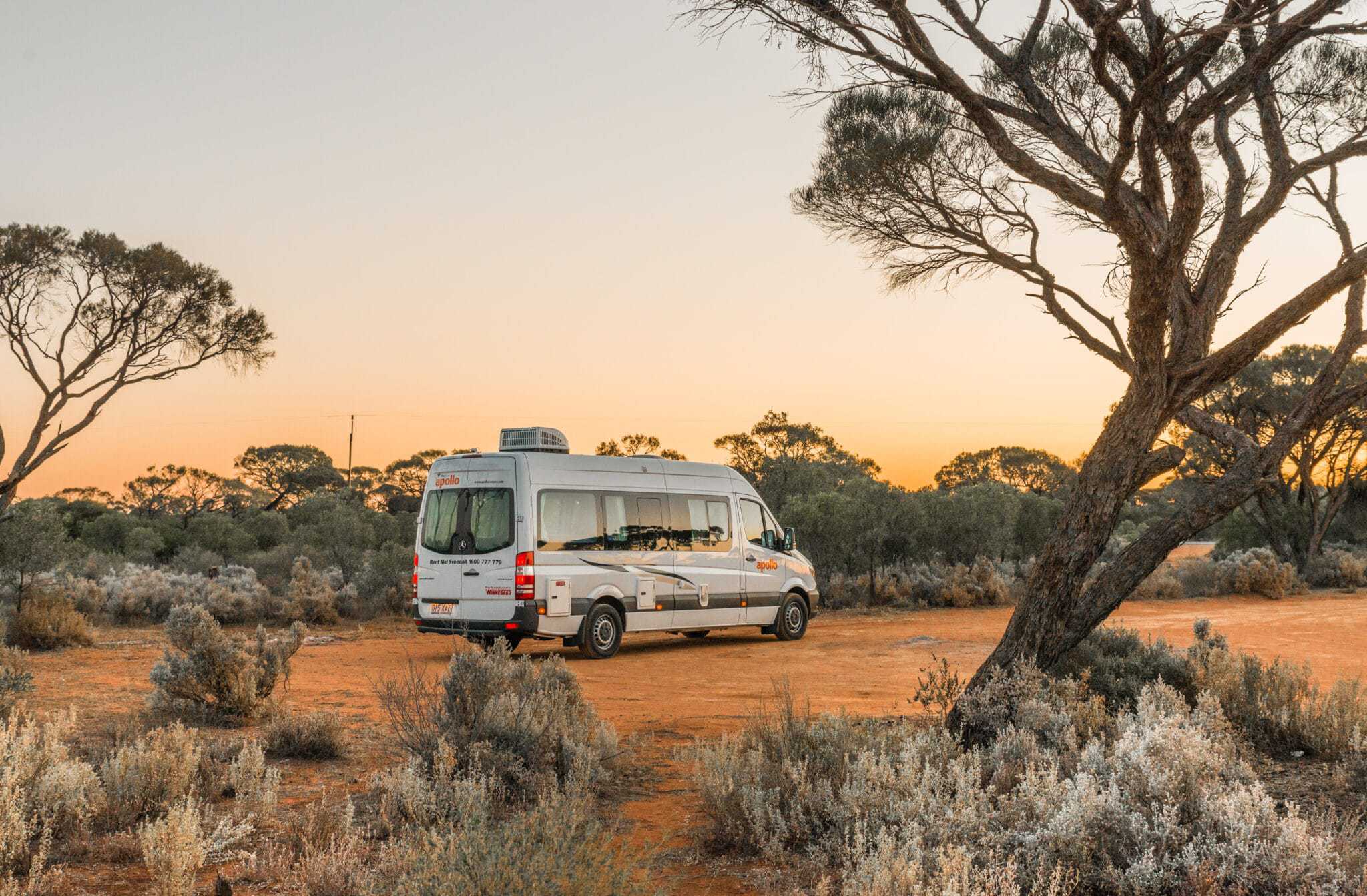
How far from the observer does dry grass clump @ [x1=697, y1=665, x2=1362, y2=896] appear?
412cm

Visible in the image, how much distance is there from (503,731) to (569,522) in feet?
24.9

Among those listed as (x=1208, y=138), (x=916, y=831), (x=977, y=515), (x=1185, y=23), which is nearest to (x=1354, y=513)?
(x=977, y=515)

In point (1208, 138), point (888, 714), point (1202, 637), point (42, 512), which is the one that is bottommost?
point (888, 714)

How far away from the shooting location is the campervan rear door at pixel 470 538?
13328mm

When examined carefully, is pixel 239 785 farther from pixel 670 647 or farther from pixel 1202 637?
pixel 670 647

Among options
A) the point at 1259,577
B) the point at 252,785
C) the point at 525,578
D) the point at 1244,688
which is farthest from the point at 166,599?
the point at 1259,577

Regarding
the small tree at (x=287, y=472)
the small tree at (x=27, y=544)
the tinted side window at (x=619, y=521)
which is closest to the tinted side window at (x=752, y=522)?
the tinted side window at (x=619, y=521)

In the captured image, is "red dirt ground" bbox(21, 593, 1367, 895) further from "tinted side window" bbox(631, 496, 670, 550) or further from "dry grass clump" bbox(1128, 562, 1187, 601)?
"dry grass clump" bbox(1128, 562, 1187, 601)

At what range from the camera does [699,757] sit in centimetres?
609

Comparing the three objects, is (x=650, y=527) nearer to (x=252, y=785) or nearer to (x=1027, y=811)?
(x=252, y=785)

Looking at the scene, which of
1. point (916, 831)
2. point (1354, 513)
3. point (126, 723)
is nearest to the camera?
point (916, 831)

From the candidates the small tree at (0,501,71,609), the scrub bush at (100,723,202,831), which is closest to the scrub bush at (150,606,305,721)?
the scrub bush at (100,723,202,831)

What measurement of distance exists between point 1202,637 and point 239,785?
7.93 metres

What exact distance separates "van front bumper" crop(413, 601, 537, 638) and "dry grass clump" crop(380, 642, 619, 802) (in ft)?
19.4
